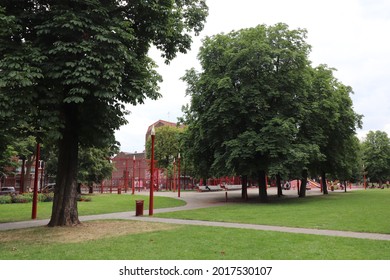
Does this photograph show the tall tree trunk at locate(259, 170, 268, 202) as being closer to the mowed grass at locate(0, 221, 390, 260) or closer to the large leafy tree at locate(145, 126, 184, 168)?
the mowed grass at locate(0, 221, 390, 260)

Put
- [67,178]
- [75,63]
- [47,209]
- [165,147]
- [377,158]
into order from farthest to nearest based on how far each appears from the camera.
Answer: [377,158] < [165,147] < [47,209] < [67,178] < [75,63]

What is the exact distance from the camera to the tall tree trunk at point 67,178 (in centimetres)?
1401

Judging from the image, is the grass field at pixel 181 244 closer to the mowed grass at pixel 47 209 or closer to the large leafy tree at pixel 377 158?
the mowed grass at pixel 47 209

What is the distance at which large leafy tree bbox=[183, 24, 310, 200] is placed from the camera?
85.0 ft

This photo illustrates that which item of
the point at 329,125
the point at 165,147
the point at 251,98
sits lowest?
the point at 329,125

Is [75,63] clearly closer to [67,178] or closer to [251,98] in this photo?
[67,178]

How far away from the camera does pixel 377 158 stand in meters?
81.2

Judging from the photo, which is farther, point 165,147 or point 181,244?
point 165,147

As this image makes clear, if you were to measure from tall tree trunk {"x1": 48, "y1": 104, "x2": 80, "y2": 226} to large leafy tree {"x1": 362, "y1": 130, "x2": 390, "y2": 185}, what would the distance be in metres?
78.3

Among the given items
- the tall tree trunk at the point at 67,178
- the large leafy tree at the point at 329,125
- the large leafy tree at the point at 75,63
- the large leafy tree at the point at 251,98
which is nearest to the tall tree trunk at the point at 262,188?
the large leafy tree at the point at 251,98

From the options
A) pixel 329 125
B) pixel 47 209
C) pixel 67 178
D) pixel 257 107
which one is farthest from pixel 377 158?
pixel 67 178

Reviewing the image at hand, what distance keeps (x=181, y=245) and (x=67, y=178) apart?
6.79 metres

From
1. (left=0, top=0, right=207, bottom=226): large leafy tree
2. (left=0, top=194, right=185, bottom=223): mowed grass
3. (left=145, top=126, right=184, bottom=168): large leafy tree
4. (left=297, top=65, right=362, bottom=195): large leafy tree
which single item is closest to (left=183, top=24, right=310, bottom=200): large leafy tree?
(left=297, top=65, right=362, bottom=195): large leafy tree

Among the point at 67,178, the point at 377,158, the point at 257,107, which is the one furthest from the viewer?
the point at 377,158
